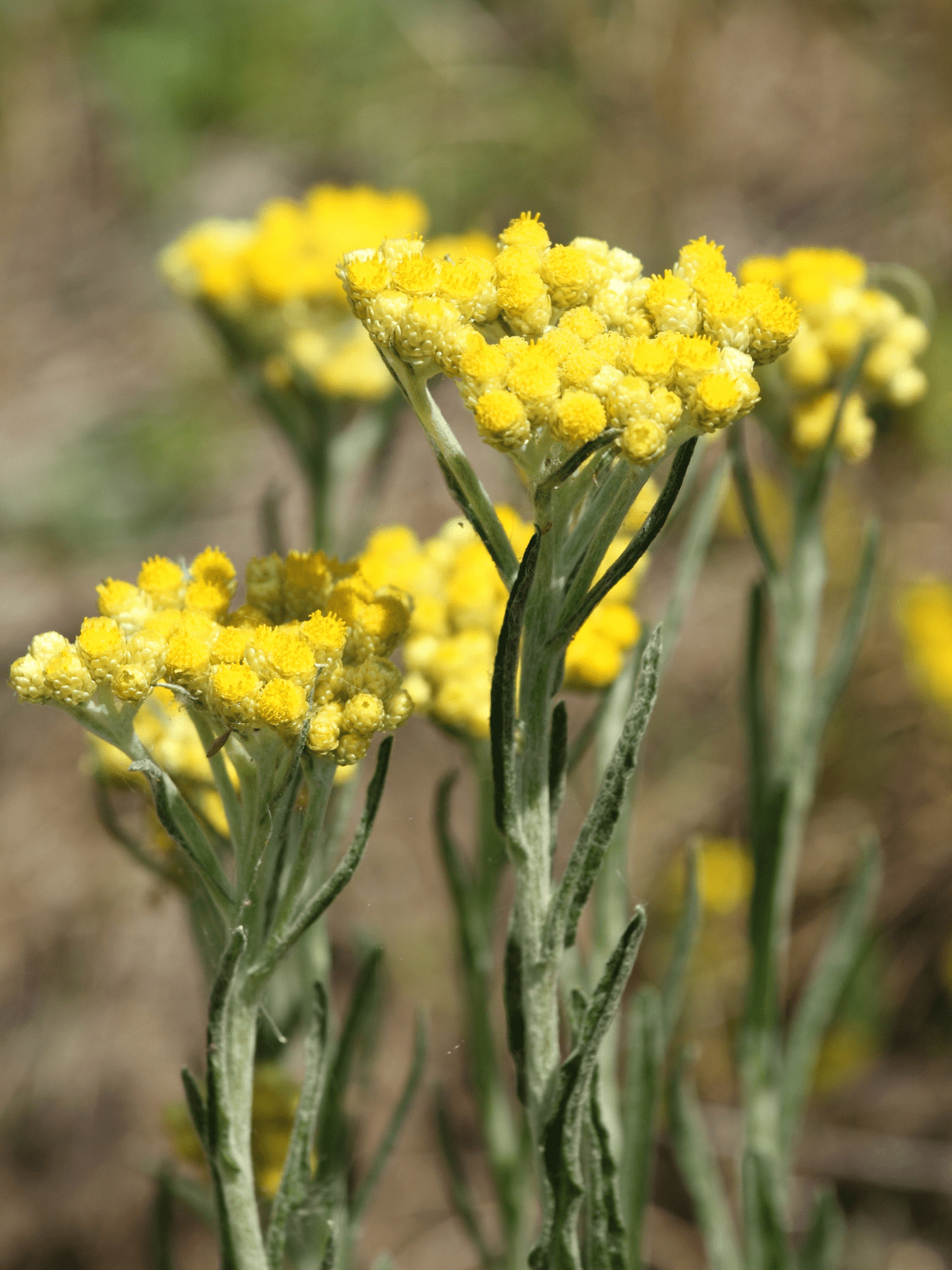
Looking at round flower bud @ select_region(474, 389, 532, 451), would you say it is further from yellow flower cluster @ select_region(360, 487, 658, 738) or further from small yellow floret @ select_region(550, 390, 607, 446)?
yellow flower cluster @ select_region(360, 487, 658, 738)

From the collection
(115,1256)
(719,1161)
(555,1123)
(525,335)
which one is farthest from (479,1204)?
(525,335)

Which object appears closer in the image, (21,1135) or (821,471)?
(821,471)

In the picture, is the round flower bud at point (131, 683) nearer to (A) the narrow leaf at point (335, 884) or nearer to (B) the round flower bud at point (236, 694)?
(B) the round flower bud at point (236, 694)

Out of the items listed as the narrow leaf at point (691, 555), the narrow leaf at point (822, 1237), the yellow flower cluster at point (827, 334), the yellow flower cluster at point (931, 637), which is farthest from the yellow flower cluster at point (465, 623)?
the yellow flower cluster at point (931, 637)

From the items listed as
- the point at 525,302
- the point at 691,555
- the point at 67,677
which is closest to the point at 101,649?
the point at 67,677

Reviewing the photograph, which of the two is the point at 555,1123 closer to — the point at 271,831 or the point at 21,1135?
the point at 271,831

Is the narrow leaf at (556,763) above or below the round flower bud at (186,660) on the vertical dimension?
below
